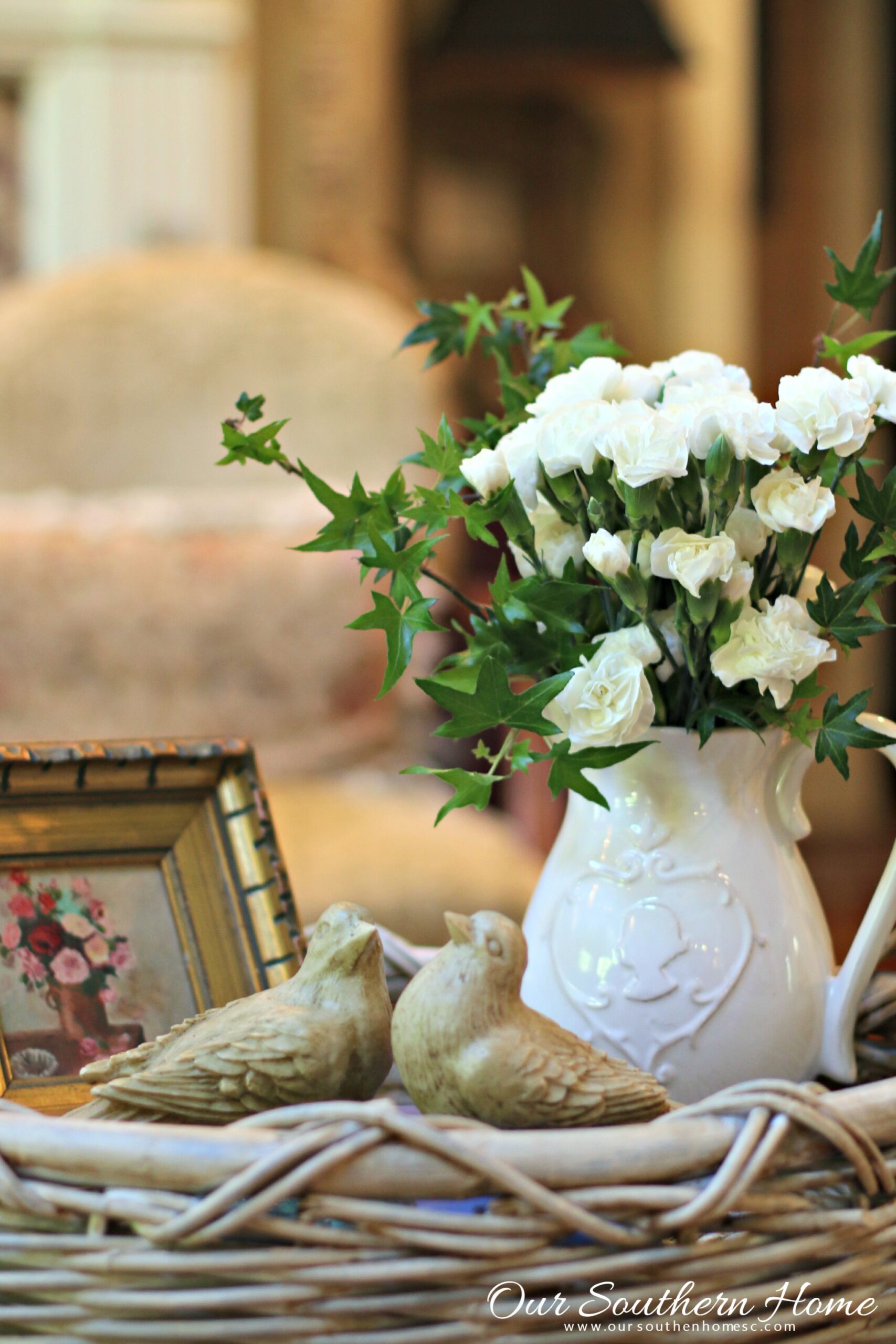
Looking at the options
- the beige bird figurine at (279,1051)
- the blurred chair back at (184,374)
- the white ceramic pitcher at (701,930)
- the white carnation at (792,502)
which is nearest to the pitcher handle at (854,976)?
the white ceramic pitcher at (701,930)

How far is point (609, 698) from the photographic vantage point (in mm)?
514

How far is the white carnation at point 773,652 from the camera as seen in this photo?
20.5 inches

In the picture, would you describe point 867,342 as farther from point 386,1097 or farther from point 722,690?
point 386,1097

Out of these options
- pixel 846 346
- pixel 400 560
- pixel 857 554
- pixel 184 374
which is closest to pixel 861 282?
pixel 846 346

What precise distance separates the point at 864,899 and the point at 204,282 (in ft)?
6.34

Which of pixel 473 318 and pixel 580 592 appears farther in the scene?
pixel 473 318

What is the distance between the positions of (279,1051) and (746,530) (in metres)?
0.27

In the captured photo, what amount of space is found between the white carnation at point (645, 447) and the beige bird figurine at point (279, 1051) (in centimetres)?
19

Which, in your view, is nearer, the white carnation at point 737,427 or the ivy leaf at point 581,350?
the white carnation at point 737,427

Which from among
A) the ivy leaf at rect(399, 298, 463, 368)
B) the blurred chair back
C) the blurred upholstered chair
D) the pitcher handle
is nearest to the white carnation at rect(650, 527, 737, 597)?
the pitcher handle

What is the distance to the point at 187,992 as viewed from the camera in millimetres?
594

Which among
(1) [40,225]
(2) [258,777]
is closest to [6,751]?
(2) [258,777]

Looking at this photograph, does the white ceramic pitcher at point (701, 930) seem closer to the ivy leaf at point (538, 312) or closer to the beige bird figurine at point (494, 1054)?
the beige bird figurine at point (494, 1054)

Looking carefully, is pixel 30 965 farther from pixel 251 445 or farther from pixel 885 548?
pixel 885 548
